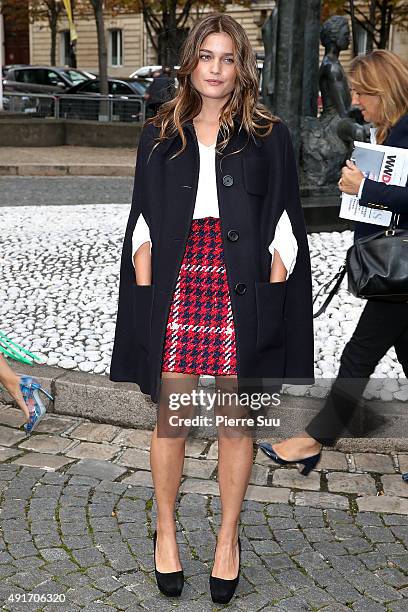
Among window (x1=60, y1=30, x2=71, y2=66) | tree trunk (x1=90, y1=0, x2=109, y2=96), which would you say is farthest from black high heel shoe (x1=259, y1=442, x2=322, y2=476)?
window (x1=60, y1=30, x2=71, y2=66)

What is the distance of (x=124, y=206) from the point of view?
11.1m

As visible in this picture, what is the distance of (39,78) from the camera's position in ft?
104

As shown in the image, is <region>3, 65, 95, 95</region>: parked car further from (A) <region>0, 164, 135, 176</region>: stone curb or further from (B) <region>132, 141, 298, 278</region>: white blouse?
(B) <region>132, 141, 298, 278</region>: white blouse

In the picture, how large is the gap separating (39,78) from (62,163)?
54.8 feet

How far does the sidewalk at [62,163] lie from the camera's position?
51.7 feet

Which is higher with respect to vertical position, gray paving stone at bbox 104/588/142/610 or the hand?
the hand

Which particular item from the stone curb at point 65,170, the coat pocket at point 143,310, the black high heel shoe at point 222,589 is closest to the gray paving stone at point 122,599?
the black high heel shoe at point 222,589

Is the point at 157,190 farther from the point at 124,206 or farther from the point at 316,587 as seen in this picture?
the point at 124,206

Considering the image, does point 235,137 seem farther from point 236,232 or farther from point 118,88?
point 118,88

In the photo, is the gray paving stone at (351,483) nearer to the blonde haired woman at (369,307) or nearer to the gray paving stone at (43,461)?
the blonde haired woman at (369,307)

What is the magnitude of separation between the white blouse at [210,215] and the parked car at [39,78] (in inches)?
1129

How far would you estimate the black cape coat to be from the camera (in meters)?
3.07

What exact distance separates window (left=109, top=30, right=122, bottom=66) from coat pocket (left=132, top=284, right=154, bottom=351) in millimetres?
49763

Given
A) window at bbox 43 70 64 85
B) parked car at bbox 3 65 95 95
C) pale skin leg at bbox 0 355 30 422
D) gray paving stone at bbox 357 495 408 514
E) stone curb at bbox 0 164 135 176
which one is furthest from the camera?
window at bbox 43 70 64 85
